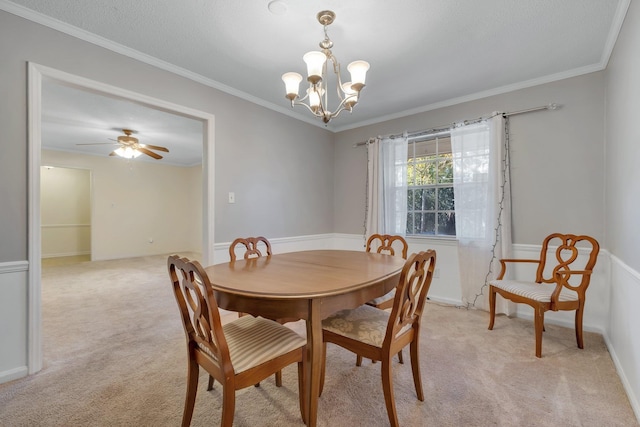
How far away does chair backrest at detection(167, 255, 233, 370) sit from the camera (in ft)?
3.59

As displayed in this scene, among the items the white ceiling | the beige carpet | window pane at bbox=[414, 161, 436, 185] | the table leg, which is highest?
the white ceiling

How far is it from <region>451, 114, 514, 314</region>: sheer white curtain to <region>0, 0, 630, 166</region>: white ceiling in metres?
0.51

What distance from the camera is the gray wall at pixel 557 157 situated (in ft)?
8.16

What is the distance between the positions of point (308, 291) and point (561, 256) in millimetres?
2650

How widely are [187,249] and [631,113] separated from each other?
26.6 feet

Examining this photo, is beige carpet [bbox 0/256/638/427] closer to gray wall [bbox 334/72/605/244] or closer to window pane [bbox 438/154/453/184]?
gray wall [bbox 334/72/605/244]

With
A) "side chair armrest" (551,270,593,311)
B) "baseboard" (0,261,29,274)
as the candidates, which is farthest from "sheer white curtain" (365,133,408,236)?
"baseboard" (0,261,29,274)

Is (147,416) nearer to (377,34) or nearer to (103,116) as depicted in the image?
(377,34)

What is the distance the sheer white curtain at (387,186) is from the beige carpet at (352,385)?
132 centimetres

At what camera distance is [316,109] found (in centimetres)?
191

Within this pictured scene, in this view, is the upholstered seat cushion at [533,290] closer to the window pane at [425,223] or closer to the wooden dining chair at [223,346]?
the window pane at [425,223]

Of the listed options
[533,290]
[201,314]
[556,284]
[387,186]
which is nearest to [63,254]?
[387,186]

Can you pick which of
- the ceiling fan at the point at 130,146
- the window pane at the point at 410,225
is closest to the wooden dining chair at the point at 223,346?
the window pane at the point at 410,225

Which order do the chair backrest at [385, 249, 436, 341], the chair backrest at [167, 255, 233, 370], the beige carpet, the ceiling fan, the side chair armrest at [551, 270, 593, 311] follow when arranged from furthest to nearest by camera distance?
the ceiling fan, the side chair armrest at [551, 270, 593, 311], the beige carpet, the chair backrest at [385, 249, 436, 341], the chair backrest at [167, 255, 233, 370]
